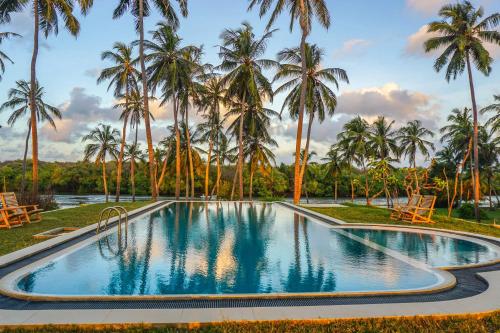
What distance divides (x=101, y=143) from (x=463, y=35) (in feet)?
93.6

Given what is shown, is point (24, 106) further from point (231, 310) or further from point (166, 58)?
point (231, 310)

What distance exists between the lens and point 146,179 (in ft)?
178

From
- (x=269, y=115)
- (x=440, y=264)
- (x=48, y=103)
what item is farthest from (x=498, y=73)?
(x=48, y=103)

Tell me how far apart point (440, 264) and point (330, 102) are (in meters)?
16.7

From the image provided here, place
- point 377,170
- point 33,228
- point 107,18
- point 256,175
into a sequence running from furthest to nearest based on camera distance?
point 256,175 < point 107,18 < point 377,170 < point 33,228

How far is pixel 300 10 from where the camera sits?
1831cm

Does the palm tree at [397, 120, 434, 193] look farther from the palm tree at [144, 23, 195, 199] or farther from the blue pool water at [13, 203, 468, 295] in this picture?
the blue pool water at [13, 203, 468, 295]

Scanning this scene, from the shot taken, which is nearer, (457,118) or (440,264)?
(440,264)

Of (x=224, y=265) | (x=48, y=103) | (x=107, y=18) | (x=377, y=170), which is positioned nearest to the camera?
(x=224, y=265)

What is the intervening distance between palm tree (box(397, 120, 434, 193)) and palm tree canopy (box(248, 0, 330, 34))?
801 inches

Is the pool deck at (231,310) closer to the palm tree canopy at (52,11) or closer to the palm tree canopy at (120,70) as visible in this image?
the palm tree canopy at (52,11)

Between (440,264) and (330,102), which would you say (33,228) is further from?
(330,102)

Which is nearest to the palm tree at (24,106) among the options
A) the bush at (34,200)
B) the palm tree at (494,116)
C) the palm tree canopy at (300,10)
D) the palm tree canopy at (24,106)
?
the palm tree canopy at (24,106)

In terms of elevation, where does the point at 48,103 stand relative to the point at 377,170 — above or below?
above
